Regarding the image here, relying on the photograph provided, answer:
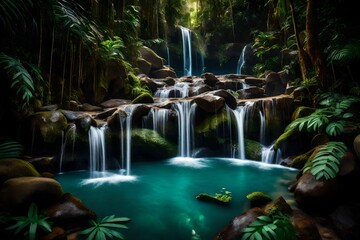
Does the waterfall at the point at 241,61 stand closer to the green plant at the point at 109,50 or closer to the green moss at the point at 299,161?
the green plant at the point at 109,50

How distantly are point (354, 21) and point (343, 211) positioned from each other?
19.4 feet

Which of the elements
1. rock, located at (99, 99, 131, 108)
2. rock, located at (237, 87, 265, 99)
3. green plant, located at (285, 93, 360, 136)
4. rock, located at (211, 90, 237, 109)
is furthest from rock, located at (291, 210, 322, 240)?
rock, located at (237, 87, 265, 99)

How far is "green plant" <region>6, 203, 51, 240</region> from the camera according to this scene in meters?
2.93

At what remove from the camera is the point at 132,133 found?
8.52 metres

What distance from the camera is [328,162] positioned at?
422 centimetres

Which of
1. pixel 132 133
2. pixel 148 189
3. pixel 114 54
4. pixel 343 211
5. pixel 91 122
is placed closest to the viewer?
pixel 343 211

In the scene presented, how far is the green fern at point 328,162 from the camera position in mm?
4027

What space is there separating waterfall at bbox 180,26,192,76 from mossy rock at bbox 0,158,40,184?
699 inches

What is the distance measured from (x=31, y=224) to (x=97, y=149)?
4.72m

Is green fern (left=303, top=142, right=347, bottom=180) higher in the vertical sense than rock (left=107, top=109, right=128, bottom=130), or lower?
lower

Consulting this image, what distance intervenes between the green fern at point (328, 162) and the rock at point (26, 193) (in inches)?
163

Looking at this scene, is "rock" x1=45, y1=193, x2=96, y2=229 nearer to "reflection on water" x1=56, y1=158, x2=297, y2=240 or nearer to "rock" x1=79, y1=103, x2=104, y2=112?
"reflection on water" x1=56, y1=158, x2=297, y2=240

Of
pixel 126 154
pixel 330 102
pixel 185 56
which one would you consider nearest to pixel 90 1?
pixel 126 154

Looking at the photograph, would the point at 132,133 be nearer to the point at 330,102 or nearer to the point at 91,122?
the point at 91,122
